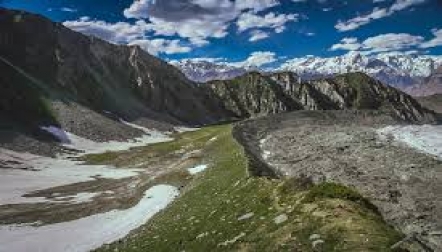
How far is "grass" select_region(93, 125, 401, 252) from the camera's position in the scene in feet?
60.3

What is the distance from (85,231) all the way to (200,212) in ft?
58.5

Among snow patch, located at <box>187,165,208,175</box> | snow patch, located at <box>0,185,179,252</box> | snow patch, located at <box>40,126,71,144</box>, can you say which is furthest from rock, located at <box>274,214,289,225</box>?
snow patch, located at <box>40,126,71,144</box>

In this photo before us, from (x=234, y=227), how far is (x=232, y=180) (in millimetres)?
12595

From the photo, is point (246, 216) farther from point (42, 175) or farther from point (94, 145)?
point (94, 145)

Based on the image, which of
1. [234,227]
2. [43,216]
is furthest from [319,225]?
[43,216]

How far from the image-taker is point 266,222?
2272 cm

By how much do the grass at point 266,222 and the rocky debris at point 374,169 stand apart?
159 inches

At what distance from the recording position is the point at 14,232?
160 feet

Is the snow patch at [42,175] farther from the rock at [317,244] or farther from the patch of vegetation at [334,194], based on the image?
the rock at [317,244]

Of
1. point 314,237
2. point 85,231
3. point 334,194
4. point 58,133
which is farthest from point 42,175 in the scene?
point 314,237

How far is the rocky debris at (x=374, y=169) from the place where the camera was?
29.0m

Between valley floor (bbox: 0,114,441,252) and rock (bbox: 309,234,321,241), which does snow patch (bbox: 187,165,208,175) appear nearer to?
valley floor (bbox: 0,114,441,252)

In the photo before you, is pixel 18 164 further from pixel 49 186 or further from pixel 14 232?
pixel 14 232

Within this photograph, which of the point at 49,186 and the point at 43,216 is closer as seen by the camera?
the point at 43,216
